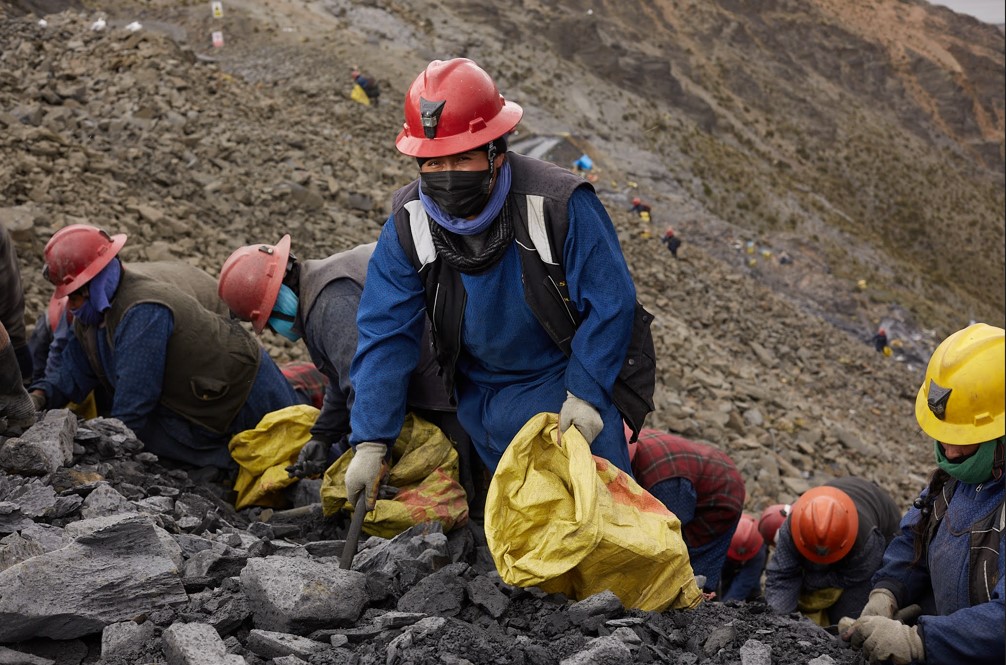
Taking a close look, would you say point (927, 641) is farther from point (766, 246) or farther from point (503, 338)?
point (766, 246)

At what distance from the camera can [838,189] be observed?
3653 centimetres

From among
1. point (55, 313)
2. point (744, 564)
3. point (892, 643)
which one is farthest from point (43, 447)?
point (744, 564)

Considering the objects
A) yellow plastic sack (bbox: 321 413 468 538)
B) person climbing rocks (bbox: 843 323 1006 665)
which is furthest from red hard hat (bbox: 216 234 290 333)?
person climbing rocks (bbox: 843 323 1006 665)

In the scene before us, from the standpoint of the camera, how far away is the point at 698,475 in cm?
417

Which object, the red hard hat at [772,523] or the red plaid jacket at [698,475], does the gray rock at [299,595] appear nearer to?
the red plaid jacket at [698,475]

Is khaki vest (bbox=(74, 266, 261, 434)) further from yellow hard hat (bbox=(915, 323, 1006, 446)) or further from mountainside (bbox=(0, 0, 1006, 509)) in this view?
yellow hard hat (bbox=(915, 323, 1006, 446))

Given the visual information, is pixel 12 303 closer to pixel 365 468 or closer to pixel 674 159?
pixel 365 468

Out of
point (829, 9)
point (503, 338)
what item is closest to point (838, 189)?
point (829, 9)

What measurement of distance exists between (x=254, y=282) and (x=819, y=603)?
130 inches

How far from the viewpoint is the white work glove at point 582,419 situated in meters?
2.87

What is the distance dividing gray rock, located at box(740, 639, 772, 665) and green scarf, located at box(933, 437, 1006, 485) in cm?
80

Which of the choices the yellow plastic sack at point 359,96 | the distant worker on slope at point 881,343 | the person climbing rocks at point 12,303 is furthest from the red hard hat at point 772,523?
the distant worker on slope at point 881,343

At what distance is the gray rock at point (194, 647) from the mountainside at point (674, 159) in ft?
16.1

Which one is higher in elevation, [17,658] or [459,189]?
[459,189]
